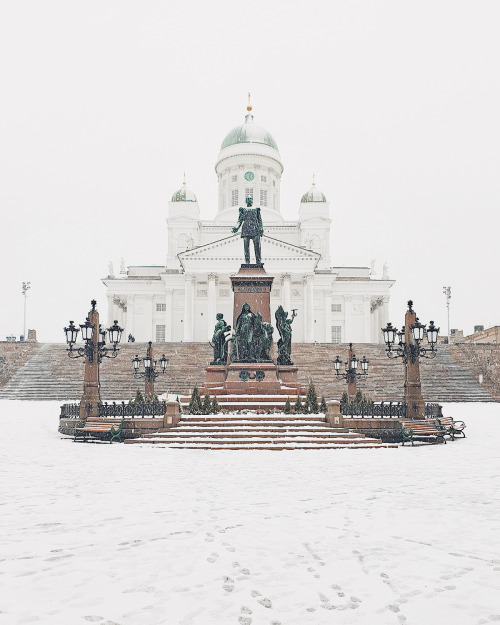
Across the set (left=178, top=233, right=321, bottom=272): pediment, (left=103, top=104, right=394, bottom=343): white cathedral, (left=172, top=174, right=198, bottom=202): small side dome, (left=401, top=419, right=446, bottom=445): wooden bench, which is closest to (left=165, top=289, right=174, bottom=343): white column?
(left=103, top=104, right=394, bottom=343): white cathedral

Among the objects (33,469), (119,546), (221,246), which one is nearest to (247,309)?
(33,469)

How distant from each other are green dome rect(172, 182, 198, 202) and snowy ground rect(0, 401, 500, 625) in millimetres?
65850

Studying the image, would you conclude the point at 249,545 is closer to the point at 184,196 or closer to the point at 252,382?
the point at 252,382

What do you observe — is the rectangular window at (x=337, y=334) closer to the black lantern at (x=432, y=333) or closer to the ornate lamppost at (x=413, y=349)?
the ornate lamppost at (x=413, y=349)

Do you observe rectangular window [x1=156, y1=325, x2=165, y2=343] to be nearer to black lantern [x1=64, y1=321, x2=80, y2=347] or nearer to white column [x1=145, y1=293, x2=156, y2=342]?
white column [x1=145, y1=293, x2=156, y2=342]

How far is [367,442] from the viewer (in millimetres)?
15484

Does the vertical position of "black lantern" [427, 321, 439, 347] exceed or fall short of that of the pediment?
it falls short

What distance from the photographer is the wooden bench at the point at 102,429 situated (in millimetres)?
15858

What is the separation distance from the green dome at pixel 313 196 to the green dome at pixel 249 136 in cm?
902

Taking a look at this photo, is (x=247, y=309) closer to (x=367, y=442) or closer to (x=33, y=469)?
(x=367, y=442)

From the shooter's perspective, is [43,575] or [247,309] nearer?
[43,575]

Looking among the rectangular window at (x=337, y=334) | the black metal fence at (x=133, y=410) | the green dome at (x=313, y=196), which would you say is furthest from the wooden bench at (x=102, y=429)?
the green dome at (x=313, y=196)

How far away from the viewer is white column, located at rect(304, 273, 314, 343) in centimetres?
6350

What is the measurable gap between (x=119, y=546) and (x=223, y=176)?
245 feet
